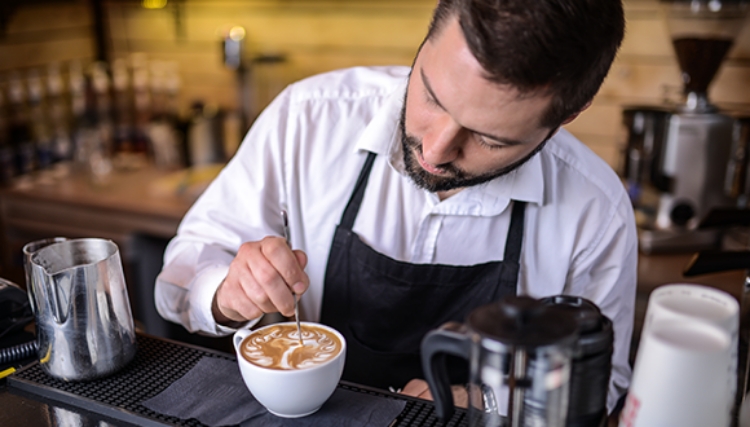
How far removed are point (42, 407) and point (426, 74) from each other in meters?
0.71

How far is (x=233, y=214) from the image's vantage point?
1406mm

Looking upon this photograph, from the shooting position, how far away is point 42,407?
0.94 meters

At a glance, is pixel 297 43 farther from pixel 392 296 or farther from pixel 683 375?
pixel 683 375

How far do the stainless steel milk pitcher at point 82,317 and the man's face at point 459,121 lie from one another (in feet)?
1.63

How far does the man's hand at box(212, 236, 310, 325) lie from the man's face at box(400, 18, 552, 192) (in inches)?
10.5

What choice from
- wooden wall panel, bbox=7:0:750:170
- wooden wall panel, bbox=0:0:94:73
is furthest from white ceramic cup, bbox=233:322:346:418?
→ wooden wall panel, bbox=0:0:94:73

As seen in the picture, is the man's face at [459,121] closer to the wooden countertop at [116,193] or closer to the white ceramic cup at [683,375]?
the white ceramic cup at [683,375]

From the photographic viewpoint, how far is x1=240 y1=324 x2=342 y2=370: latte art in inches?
35.7

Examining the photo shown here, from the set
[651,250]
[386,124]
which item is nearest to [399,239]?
[386,124]

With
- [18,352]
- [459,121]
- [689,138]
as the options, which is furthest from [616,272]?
[18,352]

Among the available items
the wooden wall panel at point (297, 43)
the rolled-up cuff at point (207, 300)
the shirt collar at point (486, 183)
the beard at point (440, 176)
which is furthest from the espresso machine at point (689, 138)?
the rolled-up cuff at point (207, 300)

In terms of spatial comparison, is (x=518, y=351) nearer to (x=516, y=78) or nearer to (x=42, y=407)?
(x=516, y=78)

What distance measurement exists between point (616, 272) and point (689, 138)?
78 cm

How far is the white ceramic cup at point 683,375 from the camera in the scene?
0.64m
